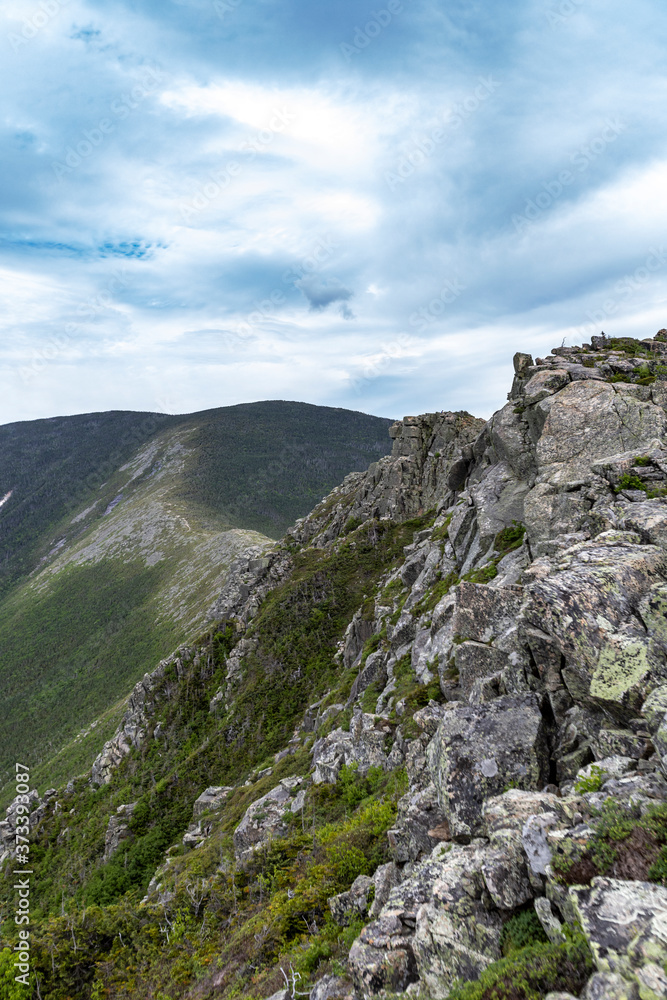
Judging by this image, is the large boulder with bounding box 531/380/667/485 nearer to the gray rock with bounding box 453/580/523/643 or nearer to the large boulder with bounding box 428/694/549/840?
the gray rock with bounding box 453/580/523/643

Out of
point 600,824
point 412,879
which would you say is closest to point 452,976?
point 412,879

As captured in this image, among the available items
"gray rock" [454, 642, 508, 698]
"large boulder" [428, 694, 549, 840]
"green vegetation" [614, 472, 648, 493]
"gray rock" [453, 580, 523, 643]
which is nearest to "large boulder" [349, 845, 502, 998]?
"large boulder" [428, 694, 549, 840]

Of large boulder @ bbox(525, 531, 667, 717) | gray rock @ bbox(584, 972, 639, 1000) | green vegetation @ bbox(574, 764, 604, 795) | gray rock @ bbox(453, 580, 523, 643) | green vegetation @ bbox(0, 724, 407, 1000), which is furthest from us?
gray rock @ bbox(453, 580, 523, 643)

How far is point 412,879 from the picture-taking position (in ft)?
39.1

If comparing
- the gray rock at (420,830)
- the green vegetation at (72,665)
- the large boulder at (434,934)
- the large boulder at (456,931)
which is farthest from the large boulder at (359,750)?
the green vegetation at (72,665)

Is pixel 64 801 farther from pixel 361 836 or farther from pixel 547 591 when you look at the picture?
pixel 547 591

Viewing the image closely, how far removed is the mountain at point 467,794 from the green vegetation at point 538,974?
0.05 m

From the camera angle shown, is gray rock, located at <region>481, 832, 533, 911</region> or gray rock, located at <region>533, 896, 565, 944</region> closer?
gray rock, located at <region>533, 896, 565, 944</region>

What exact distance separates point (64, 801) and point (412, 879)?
88.3 m

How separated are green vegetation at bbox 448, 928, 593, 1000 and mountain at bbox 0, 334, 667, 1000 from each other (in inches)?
1.8

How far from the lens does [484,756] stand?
544 inches

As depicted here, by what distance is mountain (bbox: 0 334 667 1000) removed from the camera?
8562 millimetres

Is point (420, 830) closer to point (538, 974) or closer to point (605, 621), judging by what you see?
point (538, 974)

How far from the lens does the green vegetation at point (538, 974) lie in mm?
6828
